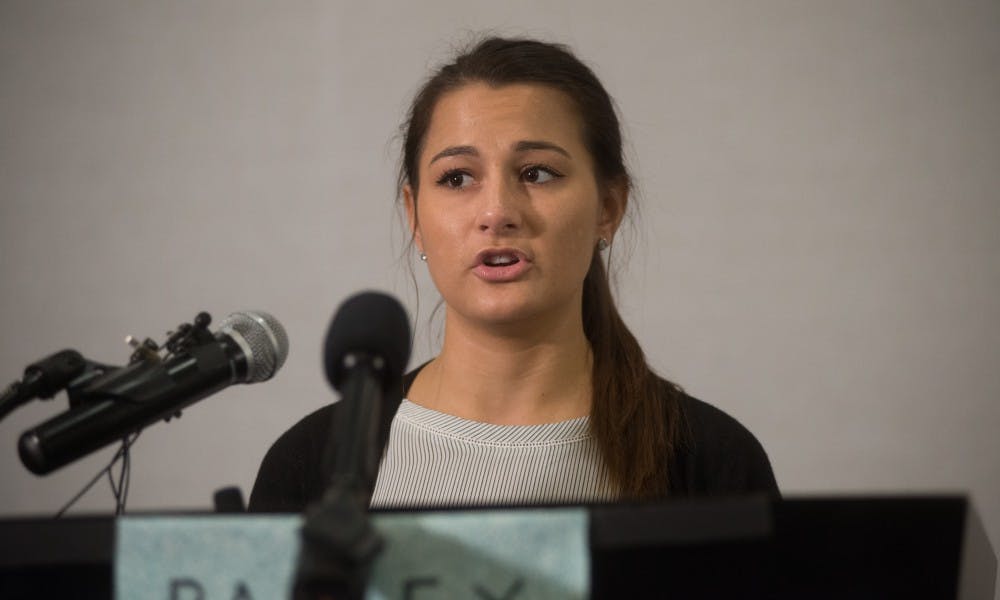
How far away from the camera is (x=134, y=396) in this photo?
824mm

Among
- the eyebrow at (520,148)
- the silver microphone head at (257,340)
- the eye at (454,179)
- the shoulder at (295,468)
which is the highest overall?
the eyebrow at (520,148)

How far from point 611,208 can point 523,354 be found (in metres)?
0.27

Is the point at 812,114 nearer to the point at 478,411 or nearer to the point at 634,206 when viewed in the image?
the point at 634,206

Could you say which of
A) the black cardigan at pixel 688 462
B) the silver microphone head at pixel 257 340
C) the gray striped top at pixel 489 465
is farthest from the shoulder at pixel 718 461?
the silver microphone head at pixel 257 340

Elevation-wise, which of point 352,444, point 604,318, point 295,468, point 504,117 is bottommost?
point 295,468

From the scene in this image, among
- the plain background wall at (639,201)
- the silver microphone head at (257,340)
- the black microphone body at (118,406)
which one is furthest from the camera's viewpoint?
the plain background wall at (639,201)

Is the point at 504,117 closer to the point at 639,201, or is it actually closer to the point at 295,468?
the point at 295,468

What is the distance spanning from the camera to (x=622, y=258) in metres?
1.97

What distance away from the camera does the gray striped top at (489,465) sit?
4.12ft

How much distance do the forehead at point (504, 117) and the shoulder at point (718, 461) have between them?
424 mm

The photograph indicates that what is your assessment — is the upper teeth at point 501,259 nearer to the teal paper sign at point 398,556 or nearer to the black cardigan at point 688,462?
the black cardigan at point 688,462

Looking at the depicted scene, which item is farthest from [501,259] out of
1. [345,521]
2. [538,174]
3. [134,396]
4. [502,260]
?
[345,521]

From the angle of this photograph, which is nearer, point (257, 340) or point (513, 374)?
point (257, 340)

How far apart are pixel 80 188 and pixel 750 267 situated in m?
1.46
